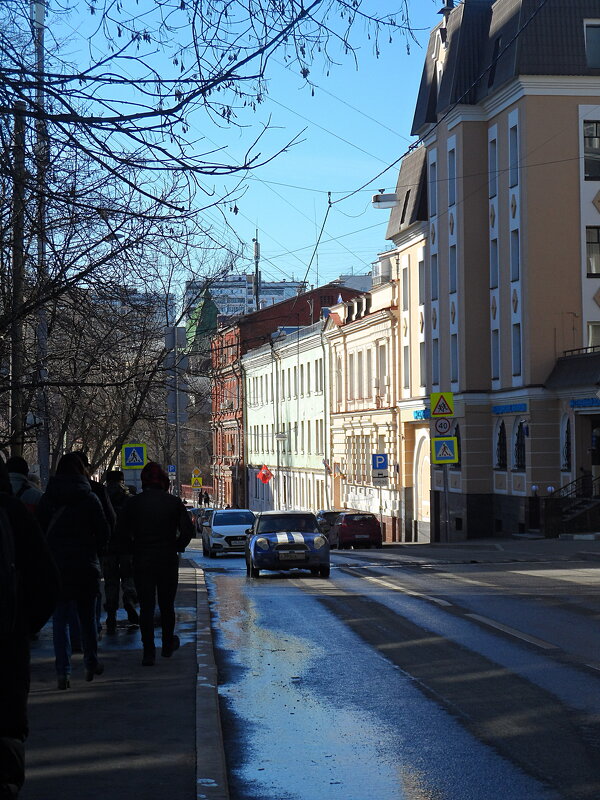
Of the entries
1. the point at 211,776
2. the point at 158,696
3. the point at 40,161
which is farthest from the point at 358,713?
the point at 40,161

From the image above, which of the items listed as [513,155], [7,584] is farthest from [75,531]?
[513,155]

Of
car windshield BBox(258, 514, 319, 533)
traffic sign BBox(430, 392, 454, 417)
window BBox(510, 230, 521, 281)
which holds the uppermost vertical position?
window BBox(510, 230, 521, 281)

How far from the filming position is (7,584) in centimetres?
490

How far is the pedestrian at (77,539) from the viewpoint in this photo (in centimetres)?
1048

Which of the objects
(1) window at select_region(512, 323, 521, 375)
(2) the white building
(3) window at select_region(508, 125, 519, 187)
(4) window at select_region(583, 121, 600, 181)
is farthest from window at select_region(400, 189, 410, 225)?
(2) the white building

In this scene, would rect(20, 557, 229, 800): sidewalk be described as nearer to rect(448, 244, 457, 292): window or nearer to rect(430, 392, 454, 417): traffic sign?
rect(430, 392, 454, 417): traffic sign

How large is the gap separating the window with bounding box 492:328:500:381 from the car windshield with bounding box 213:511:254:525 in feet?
33.4

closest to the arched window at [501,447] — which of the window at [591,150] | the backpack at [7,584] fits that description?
the window at [591,150]

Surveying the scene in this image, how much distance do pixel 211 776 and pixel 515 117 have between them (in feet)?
124

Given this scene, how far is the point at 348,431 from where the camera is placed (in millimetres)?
65250

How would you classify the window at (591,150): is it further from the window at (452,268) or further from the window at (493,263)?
the window at (452,268)

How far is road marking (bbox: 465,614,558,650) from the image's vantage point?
492 inches

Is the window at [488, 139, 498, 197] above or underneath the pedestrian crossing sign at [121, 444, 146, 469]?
above

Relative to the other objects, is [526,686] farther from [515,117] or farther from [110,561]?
[515,117]
